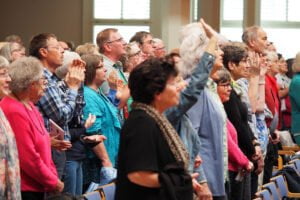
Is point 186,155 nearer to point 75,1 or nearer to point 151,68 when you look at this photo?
point 151,68

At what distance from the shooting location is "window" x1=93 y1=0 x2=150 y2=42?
14156 millimetres

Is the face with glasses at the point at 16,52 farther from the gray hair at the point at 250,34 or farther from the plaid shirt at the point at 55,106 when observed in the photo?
→ the gray hair at the point at 250,34

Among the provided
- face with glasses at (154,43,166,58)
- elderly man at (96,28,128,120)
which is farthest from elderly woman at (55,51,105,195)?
face with glasses at (154,43,166,58)

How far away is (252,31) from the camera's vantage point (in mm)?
8086

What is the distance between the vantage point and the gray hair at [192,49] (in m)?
4.96

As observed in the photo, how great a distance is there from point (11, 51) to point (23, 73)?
172 centimetres

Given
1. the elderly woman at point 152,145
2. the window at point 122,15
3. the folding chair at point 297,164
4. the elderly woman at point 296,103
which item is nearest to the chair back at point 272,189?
the folding chair at point 297,164

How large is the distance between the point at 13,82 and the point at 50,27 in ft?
Result: 29.9

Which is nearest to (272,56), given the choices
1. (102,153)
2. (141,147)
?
(102,153)

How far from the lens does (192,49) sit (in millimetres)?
5000

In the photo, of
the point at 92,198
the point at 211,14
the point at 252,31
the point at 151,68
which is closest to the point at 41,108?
the point at 92,198

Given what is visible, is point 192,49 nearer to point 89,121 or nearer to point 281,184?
point 89,121

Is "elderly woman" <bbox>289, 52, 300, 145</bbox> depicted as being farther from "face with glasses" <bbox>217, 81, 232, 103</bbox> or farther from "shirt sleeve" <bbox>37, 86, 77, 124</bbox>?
"shirt sleeve" <bbox>37, 86, 77, 124</bbox>

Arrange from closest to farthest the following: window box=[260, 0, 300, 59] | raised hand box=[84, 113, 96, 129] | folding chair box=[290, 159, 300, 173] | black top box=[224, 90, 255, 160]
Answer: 1. raised hand box=[84, 113, 96, 129]
2. black top box=[224, 90, 255, 160]
3. folding chair box=[290, 159, 300, 173]
4. window box=[260, 0, 300, 59]
